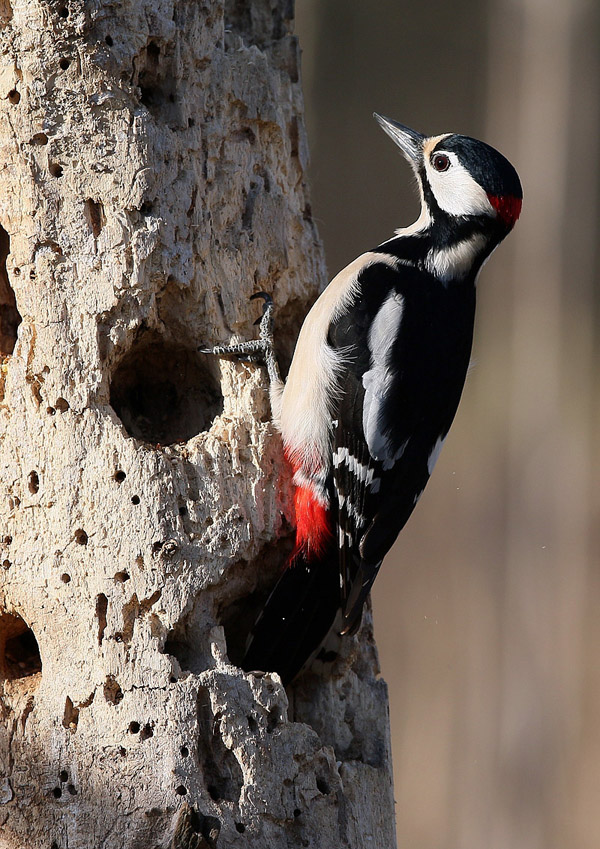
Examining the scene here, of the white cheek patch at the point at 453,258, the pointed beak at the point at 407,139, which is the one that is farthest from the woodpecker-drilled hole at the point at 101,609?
the pointed beak at the point at 407,139

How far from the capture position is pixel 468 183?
109 inches

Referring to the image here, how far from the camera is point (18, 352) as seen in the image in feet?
7.62

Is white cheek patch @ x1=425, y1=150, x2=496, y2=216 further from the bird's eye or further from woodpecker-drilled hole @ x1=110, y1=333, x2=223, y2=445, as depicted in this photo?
woodpecker-drilled hole @ x1=110, y1=333, x2=223, y2=445

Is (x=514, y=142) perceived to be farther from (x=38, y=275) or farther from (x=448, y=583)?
(x=38, y=275)

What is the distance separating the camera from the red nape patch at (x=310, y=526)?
8.07 feet

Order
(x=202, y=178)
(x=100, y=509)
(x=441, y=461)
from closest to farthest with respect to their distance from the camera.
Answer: (x=100, y=509) < (x=202, y=178) < (x=441, y=461)

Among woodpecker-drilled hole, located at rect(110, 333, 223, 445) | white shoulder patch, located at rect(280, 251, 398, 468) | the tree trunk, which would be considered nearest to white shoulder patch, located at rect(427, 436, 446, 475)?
white shoulder patch, located at rect(280, 251, 398, 468)

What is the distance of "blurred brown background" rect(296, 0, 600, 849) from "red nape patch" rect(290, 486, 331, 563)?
2.35 metres

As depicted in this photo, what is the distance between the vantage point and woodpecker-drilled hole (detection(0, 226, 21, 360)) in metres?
2.44

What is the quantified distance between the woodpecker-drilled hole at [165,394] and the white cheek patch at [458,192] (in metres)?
0.79

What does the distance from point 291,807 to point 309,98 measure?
4.48 metres

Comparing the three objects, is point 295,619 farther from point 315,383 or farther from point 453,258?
point 453,258

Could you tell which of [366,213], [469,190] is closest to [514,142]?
[366,213]

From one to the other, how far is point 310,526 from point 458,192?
0.96 metres
